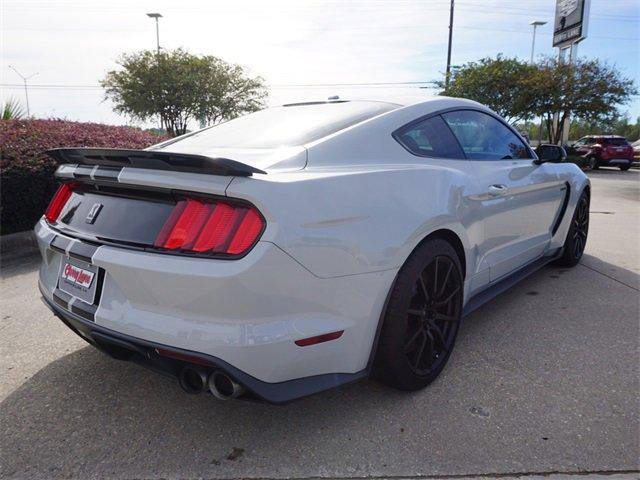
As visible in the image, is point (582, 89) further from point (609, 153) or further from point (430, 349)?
point (430, 349)

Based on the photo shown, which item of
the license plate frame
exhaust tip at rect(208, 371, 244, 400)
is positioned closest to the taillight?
the license plate frame

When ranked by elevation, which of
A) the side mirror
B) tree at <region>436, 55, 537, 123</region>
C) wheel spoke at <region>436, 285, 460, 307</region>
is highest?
tree at <region>436, 55, 537, 123</region>

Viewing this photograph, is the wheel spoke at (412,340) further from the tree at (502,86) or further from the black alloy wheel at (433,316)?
the tree at (502,86)

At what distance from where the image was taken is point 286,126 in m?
2.70

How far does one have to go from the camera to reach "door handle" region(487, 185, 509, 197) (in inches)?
119

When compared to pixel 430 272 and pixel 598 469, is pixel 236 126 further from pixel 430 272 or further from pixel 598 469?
pixel 598 469

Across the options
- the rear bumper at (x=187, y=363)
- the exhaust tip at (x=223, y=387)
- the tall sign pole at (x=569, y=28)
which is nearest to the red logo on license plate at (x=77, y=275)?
the rear bumper at (x=187, y=363)

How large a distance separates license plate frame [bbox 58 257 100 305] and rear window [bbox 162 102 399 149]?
0.88 m

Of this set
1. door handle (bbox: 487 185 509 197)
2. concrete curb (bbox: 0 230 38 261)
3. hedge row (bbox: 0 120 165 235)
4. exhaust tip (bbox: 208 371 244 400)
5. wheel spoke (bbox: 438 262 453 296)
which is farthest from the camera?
hedge row (bbox: 0 120 165 235)

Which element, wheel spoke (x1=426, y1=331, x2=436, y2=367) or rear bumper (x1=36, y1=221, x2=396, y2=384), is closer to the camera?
rear bumper (x1=36, y1=221, x2=396, y2=384)

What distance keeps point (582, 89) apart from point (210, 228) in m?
25.1

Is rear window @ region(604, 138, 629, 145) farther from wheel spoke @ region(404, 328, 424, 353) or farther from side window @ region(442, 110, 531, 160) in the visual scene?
wheel spoke @ region(404, 328, 424, 353)

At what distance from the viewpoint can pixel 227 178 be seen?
6.07ft

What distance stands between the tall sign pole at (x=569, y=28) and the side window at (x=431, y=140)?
24500 mm
